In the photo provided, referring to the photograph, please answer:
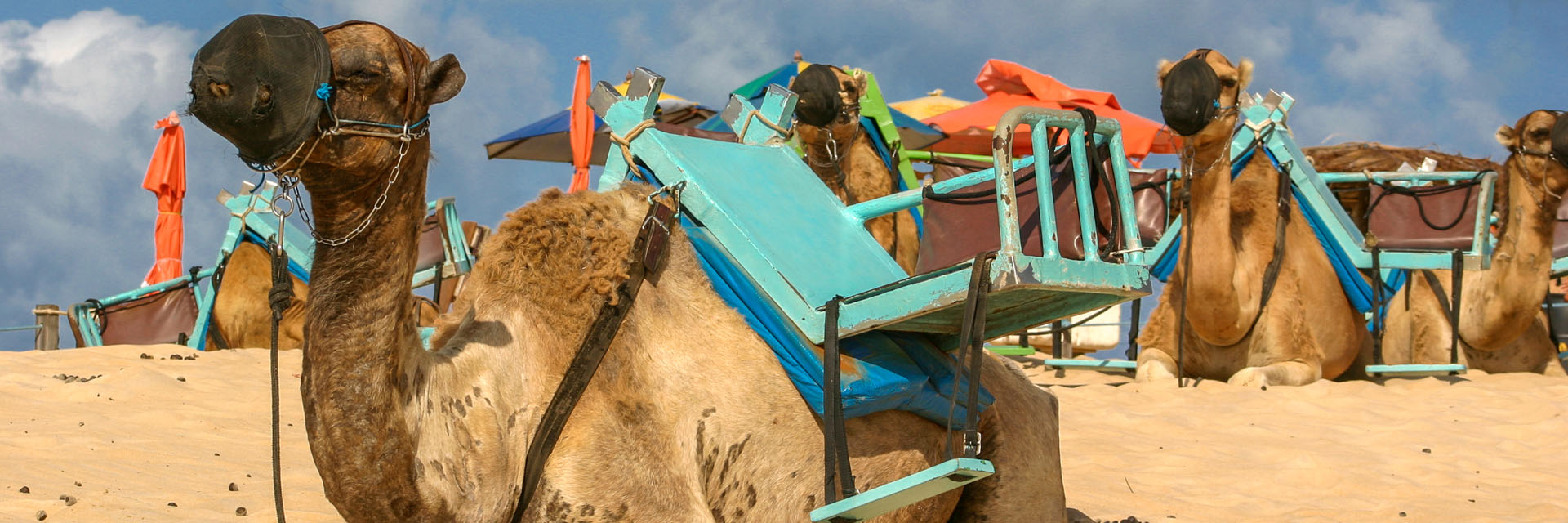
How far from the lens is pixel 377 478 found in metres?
2.72

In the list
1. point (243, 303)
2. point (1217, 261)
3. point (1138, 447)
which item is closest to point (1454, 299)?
point (1217, 261)

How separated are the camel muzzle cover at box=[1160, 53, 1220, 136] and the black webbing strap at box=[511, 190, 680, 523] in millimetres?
4842

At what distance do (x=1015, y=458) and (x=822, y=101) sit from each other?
4.36 meters

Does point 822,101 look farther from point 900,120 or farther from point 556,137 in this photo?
point 556,137

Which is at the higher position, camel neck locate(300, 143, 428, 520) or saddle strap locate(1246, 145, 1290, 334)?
saddle strap locate(1246, 145, 1290, 334)

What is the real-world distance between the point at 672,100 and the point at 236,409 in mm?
9159

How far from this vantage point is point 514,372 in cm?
301

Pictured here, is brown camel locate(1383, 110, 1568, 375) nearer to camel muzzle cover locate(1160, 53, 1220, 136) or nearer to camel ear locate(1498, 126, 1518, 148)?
camel ear locate(1498, 126, 1518, 148)

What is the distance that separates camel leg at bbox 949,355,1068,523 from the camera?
3895mm

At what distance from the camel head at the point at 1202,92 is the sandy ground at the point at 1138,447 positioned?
5.08ft

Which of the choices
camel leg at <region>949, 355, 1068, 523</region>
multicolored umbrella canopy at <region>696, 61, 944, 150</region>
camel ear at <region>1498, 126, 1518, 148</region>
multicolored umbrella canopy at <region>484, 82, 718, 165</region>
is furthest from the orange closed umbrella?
camel leg at <region>949, 355, 1068, 523</region>

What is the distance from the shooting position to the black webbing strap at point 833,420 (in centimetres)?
323

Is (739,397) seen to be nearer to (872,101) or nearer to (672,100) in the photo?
(872,101)

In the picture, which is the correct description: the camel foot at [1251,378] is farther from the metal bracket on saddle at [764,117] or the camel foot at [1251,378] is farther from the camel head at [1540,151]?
the metal bracket on saddle at [764,117]
